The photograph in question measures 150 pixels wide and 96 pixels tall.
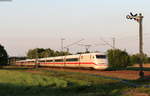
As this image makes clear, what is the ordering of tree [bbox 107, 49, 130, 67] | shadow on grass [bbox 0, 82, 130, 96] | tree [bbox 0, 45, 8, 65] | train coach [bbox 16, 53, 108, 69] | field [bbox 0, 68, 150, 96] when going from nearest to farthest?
shadow on grass [bbox 0, 82, 130, 96] < field [bbox 0, 68, 150, 96] < train coach [bbox 16, 53, 108, 69] < tree [bbox 107, 49, 130, 67] < tree [bbox 0, 45, 8, 65]

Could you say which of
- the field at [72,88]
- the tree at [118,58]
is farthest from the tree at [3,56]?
the field at [72,88]

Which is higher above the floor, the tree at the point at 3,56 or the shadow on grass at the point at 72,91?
the tree at the point at 3,56

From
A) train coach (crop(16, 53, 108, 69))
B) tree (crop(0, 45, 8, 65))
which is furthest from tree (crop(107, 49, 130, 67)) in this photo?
tree (crop(0, 45, 8, 65))

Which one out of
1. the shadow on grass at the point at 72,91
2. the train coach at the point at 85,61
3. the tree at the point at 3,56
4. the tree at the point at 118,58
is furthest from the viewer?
the tree at the point at 3,56

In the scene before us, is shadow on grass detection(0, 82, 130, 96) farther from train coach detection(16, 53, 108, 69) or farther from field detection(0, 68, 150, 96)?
train coach detection(16, 53, 108, 69)

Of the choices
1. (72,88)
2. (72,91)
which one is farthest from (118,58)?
(72,91)

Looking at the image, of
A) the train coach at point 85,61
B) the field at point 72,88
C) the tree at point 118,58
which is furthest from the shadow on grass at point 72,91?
the tree at point 118,58

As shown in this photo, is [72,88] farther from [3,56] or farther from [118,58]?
[3,56]

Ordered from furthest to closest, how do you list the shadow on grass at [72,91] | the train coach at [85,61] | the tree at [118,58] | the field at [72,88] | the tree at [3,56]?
1. the tree at [3,56]
2. the tree at [118,58]
3. the train coach at [85,61]
4. the field at [72,88]
5. the shadow on grass at [72,91]

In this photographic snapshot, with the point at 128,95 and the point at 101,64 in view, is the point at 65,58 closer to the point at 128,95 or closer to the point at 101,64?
the point at 101,64

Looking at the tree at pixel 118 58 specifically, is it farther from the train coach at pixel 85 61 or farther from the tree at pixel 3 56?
the tree at pixel 3 56

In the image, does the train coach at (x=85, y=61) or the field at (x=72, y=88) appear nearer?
the field at (x=72, y=88)

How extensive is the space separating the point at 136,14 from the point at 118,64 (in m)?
56.5

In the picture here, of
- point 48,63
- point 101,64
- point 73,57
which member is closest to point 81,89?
point 101,64
